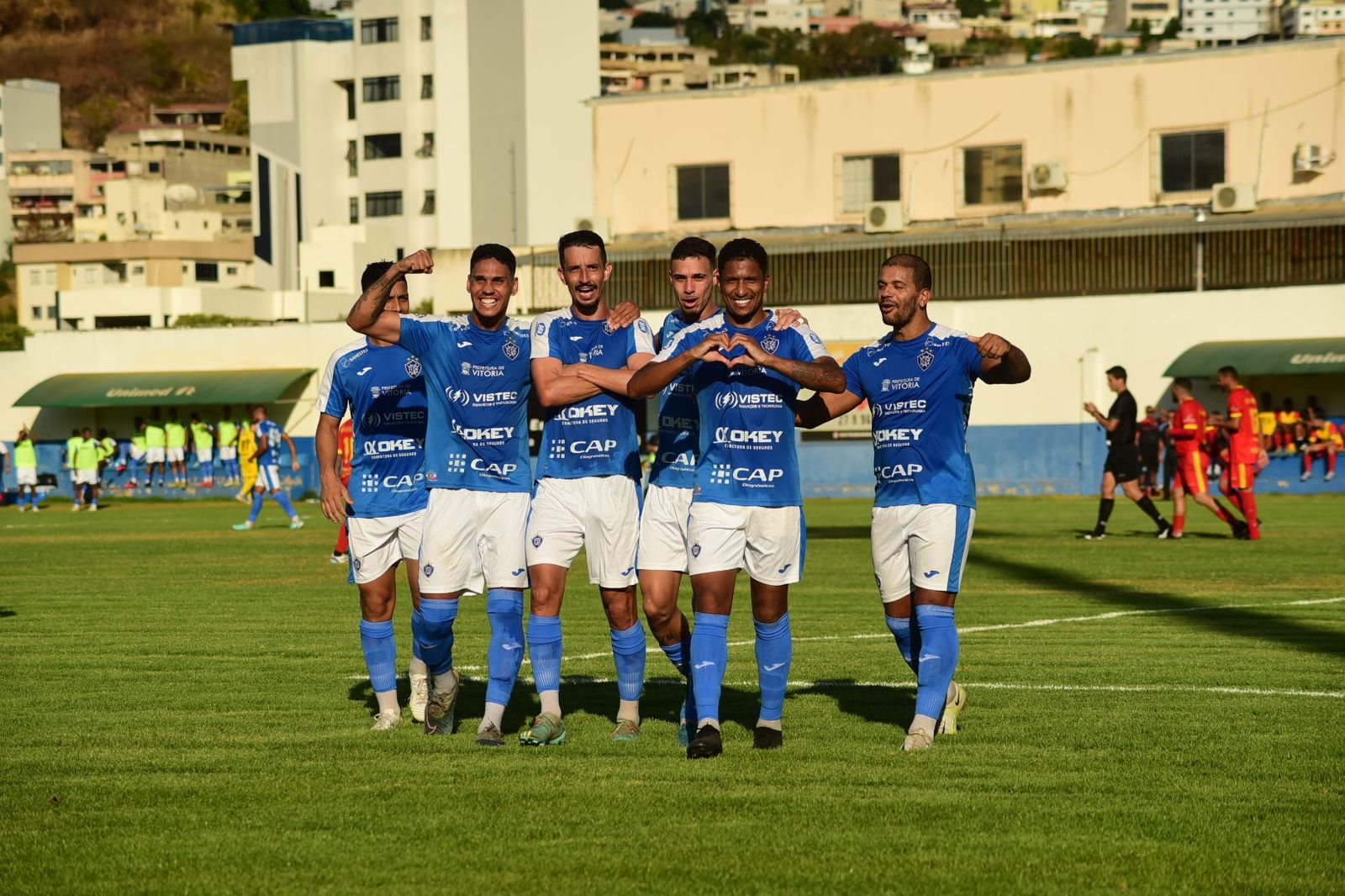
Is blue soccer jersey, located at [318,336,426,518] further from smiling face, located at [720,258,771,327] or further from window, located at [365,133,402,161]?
window, located at [365,133,402,161]

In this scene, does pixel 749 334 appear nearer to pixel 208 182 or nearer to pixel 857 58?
pixel 208 182

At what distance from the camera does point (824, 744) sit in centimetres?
816

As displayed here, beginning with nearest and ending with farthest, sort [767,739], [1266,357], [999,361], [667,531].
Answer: [767,739]
[999,361]
[667,531]
[1266,357]

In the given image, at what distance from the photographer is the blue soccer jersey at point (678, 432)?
8352 millimetres

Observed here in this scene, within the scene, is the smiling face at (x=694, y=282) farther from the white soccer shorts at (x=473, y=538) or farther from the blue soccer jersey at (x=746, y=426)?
the white soccer shorts at (x=473, y=538)

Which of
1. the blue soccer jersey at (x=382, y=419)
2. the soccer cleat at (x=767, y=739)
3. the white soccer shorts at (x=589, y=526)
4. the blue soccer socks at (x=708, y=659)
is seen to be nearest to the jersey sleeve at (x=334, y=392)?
the blue soccer jersey at (x=382, y=419)

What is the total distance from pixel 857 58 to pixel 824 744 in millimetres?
185897

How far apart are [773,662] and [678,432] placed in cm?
122

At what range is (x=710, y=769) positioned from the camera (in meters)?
7.57

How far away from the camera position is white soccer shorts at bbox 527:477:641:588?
8453 mm

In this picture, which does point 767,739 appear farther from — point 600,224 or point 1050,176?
point 600,224

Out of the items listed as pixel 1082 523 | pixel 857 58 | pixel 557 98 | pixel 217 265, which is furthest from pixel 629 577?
pixel 857 58

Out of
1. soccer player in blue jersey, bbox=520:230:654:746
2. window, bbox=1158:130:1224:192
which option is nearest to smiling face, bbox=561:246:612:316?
soccer player in blue jersey, bbox=520:230:654:746

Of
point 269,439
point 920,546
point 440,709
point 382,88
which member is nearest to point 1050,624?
point 920,546
